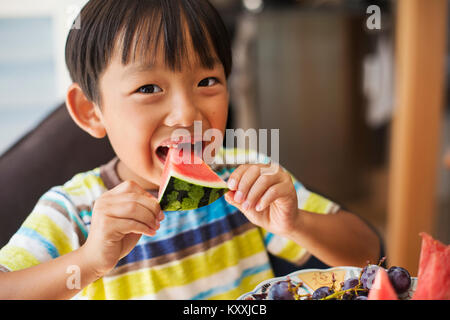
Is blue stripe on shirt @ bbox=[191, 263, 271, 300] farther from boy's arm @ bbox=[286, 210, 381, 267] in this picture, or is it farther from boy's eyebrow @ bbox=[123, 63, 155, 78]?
boy's eyebrow @ bbox=[123, 63, 155, 78]

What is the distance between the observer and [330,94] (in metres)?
1.48

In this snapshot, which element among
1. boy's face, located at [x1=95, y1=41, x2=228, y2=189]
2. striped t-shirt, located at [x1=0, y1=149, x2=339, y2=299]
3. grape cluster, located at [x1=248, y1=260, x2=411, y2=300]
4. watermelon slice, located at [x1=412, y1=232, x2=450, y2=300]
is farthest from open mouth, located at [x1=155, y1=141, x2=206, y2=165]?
watermelon slice, located at [x1=412, y1=232, x2=450, y2=300]

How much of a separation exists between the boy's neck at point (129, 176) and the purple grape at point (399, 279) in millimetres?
342

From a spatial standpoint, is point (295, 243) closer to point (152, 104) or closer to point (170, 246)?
point (170, 246)

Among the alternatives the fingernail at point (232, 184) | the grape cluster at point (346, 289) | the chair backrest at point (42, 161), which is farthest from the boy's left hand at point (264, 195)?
the chair backrest at point (42, 161)

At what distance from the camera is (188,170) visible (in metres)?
0.53

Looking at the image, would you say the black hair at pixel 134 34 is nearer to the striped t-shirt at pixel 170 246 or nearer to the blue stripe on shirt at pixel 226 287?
the striped t-shirt at pixel 170 246

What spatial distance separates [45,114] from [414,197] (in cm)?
115

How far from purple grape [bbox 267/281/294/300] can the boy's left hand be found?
102mm

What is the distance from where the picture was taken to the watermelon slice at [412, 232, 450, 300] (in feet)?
1.57

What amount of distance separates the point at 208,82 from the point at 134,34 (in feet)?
0.37

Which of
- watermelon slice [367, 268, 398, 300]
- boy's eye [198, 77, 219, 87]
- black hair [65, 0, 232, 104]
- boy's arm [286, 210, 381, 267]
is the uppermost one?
black hair [65, 0, 232, 104]

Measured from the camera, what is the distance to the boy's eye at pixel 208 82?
57 centimetres

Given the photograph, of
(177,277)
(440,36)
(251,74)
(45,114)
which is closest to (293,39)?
(251,74)
